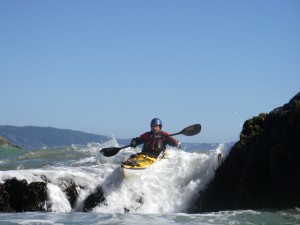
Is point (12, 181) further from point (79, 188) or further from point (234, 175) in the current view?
point (234, 175)

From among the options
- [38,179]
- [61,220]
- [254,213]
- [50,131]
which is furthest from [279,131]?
[50,131]

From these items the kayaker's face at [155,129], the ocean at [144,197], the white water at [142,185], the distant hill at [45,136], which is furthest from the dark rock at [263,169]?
the distant hill at [45,136]

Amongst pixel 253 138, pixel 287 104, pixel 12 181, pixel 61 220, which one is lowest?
pixel 61 220

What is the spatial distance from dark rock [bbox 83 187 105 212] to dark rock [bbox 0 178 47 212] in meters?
0.73

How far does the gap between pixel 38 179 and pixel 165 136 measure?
3418 mm

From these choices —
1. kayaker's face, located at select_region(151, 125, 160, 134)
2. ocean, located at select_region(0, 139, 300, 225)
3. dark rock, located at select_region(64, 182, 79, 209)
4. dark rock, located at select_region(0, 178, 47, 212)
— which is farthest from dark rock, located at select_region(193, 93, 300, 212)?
kayaker's face, located at select_region(151, 125, 160, 134)

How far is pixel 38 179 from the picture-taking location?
8258 millimetres

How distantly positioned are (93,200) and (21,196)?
1264 millimetres

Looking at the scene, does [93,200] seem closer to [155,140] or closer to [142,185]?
[142,185]

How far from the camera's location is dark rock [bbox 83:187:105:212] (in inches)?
320

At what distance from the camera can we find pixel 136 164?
9.05m

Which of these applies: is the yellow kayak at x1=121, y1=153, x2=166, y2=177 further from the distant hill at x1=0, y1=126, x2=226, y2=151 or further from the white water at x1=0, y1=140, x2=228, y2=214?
the distant hill at x1=0, y1=126, x2=226, y2=151

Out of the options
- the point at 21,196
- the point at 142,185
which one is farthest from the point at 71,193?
the point at 142,185

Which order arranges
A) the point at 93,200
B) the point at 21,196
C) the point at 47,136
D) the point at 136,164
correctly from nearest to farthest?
1. the point at 21,196
2. the point at 93,200
3. the point at 136,164
4. the point at 47,136
